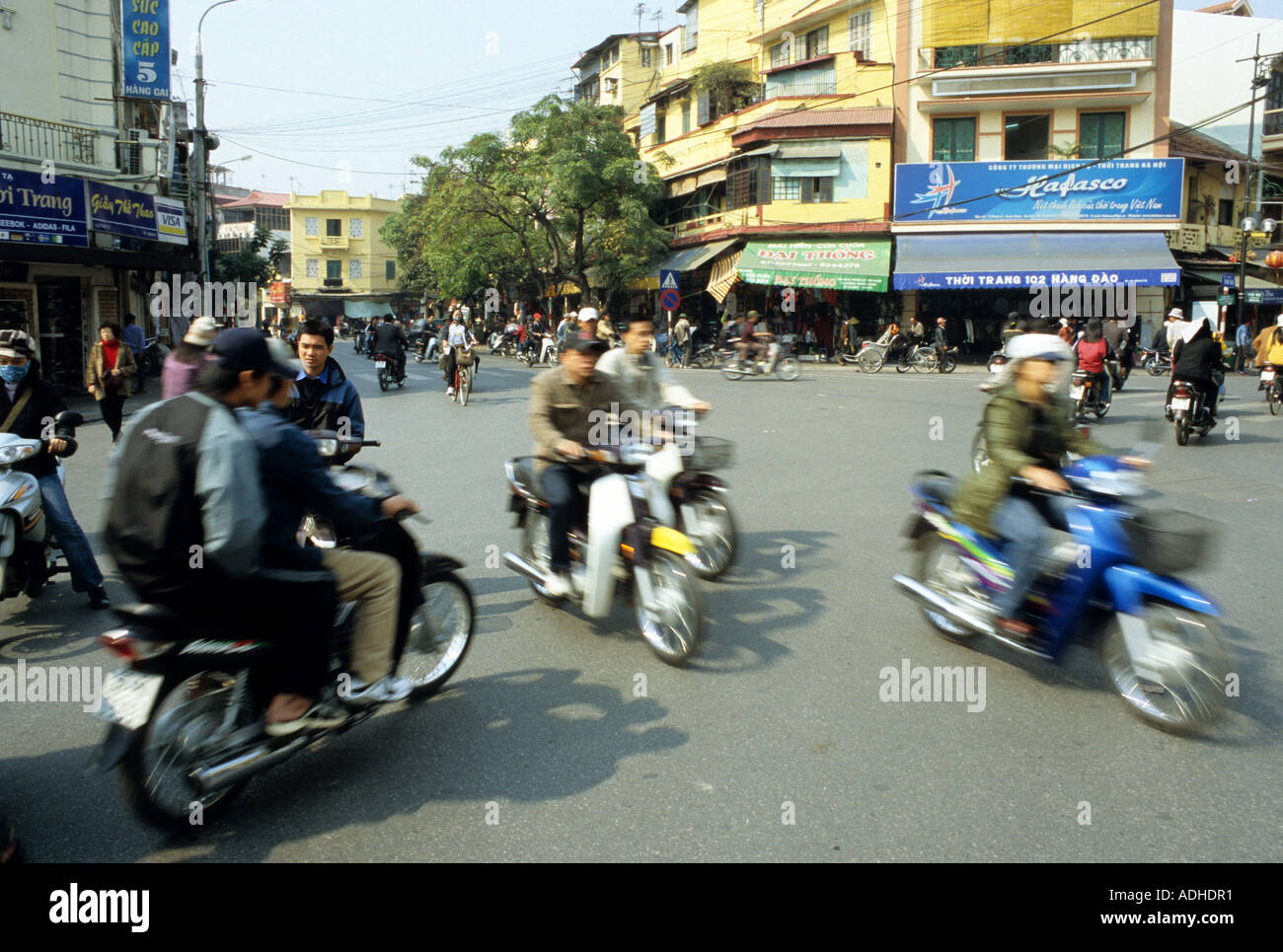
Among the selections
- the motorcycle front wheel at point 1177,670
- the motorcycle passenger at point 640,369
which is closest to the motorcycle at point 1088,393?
the motorcycle passenger at point 640,369

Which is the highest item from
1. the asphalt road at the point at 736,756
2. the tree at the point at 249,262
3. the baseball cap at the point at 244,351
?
the tree at the point at 249,262

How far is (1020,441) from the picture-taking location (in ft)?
14.7

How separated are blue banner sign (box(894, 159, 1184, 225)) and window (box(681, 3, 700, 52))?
14.6m

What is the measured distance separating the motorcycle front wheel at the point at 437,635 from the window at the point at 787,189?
28.8m

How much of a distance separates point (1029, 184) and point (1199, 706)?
2841 centimetres

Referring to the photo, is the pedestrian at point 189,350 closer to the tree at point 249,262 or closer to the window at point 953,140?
the window at point 953,140

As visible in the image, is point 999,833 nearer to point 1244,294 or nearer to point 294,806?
point 294,806

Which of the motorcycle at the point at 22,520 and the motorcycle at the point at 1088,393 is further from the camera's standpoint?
the motorcycle at the point at 1088,393

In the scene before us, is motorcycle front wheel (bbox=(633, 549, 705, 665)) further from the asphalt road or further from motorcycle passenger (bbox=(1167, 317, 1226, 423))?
motorcycle passenger (bbox=(1167, 317, 1226, 423))

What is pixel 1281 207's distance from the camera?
36.8 metres

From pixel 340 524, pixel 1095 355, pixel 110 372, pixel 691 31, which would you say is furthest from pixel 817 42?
pixel 340 524

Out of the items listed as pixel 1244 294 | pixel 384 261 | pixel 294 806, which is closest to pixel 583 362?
pixel 294 806

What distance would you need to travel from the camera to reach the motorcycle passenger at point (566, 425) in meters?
5.15

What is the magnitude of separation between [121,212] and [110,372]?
10.9m
